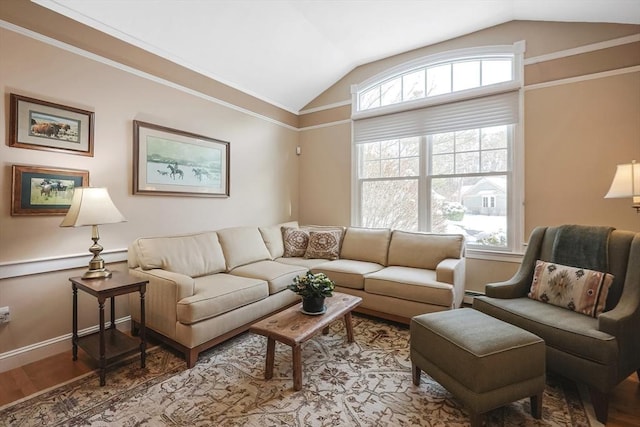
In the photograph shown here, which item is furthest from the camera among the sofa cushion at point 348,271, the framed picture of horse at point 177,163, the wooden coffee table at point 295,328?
the sofa cushion at point 348,271

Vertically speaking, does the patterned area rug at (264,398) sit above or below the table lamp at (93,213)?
below

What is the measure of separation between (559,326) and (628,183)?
131 centimetres

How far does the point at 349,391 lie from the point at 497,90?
3.39 metres

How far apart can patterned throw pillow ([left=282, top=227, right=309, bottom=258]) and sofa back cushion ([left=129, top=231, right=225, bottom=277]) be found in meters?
1.04

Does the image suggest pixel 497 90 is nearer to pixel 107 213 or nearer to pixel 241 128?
pixel 241 128

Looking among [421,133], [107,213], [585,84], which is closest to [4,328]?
[107,213]

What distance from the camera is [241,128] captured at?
3.95m

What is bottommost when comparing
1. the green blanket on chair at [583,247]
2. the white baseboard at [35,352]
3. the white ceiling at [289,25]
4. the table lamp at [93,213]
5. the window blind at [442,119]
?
the white baseboard at [35,352]

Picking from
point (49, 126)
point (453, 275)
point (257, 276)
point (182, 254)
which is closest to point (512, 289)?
point (453, 275)

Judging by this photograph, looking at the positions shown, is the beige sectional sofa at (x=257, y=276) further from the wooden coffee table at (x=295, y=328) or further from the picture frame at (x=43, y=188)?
the picture frame at (x=43, y=188)

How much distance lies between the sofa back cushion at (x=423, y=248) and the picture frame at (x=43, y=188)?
3.20 metres

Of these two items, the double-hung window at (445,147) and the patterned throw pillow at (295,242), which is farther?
the patterned throw pillow at (295,242)

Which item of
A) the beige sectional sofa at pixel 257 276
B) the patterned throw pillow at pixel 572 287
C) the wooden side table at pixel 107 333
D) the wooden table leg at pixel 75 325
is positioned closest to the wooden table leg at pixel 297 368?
the beige sectional sofa at pixel 257 276

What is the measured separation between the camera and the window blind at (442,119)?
3.29 metres
